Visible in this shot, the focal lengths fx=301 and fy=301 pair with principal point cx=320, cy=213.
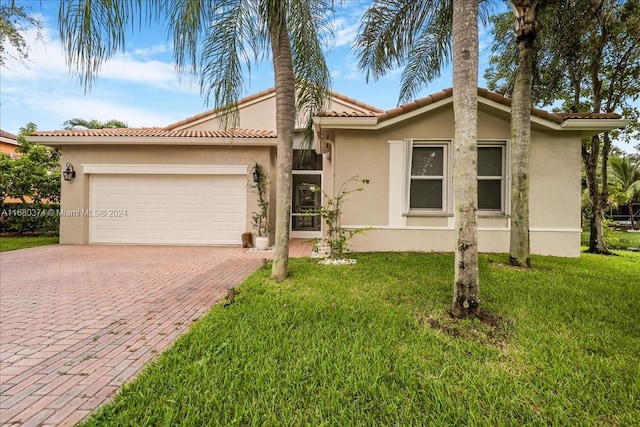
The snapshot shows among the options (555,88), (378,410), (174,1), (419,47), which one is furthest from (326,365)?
(555,88)

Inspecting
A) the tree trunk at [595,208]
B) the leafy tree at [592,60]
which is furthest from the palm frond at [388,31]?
the tree trunk at [595,208]

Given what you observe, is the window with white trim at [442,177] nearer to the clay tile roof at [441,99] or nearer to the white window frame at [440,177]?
the white window frame at [440,177]

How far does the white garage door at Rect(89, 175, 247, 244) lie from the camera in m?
10.7

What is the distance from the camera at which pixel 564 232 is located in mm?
8148

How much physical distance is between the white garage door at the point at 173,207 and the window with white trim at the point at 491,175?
7551 millimetres

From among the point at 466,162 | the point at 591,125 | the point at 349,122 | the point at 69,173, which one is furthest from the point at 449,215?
the point at 69,173

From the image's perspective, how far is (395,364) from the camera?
2.77m

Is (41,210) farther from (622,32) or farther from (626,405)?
(622,32)

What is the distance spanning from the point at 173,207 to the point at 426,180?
856cm

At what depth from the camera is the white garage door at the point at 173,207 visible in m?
10.7

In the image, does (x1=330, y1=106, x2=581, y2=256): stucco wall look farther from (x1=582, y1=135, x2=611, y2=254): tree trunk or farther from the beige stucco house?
(x1=582, y1=135, x2=611, y2=254): tree trunk

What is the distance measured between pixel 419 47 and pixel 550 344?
7477 millimetres

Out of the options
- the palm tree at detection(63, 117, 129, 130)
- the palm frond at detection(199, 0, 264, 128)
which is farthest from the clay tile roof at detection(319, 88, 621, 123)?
the palm tree at detection(63, 117, 129, 130)

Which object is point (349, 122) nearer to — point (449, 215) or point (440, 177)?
point (440, 177)
